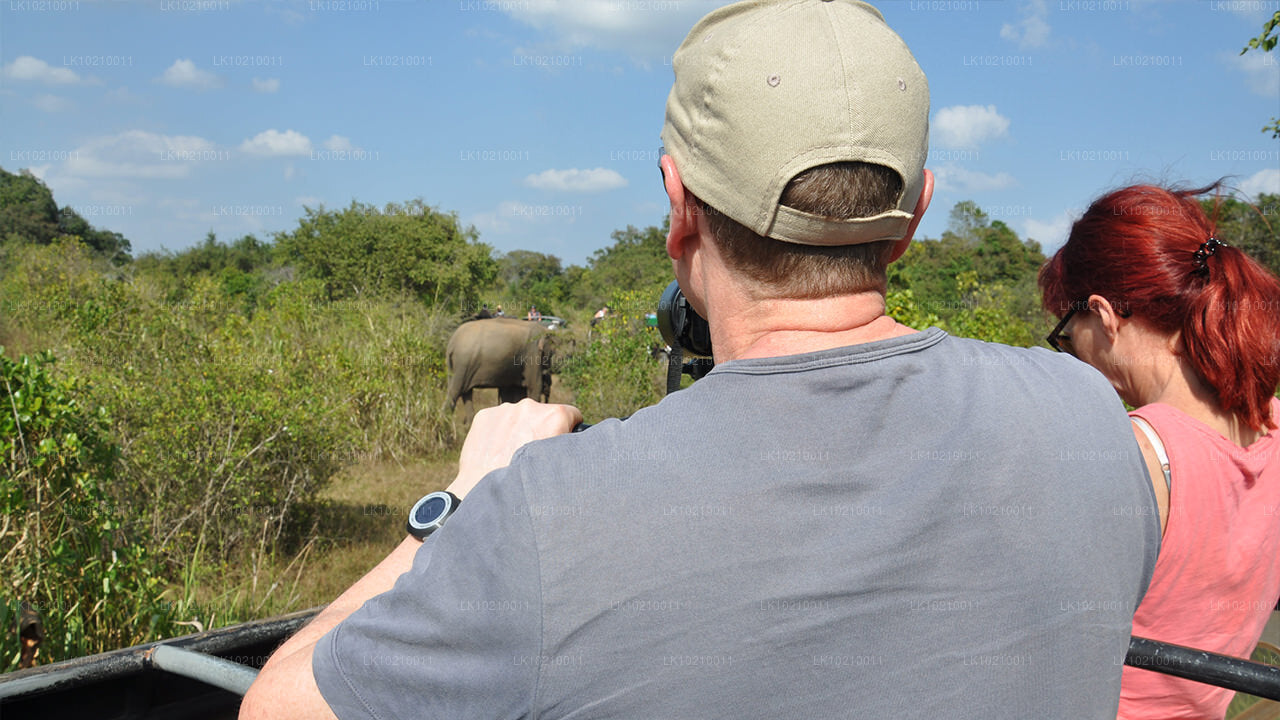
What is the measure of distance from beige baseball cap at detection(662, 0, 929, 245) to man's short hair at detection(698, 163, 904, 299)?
0.01 m

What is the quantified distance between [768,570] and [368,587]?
50 centimetres

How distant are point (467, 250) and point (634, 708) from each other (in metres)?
15.7

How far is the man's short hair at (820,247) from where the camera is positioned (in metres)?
1.05

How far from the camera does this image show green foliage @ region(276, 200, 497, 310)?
1542cm

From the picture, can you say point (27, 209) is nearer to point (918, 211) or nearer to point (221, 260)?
point (221, 260)

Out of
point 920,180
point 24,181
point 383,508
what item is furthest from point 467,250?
point 24,181

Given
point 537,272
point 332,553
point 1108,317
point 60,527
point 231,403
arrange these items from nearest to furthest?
point 1108,317, point 60,527, point 231,403, point 332,553, point 537,272

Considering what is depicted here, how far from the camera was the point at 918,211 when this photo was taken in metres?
1.18

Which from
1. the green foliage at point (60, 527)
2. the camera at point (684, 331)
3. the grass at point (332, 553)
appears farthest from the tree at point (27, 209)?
the camera at point (684, 331)

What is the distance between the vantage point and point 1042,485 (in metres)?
0.98

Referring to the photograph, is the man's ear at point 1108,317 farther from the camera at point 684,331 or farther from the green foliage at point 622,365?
the green foliage at point 622,365

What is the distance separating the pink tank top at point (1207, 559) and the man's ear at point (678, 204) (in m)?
0.99

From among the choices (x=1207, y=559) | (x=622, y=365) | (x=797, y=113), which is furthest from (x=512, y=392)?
(x=797, y=113)

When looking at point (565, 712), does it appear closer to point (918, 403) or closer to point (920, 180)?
point (918, 403)
